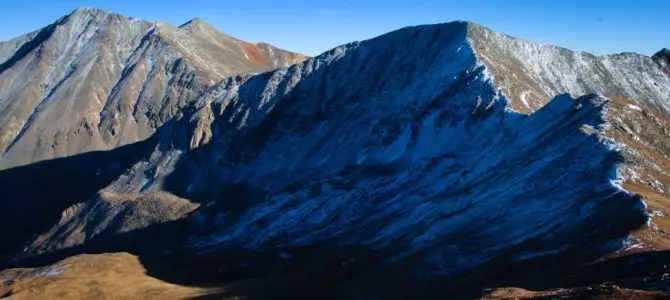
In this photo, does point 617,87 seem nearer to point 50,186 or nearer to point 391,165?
point 391,165

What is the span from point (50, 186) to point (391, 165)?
281 ft

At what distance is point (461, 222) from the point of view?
71125mm

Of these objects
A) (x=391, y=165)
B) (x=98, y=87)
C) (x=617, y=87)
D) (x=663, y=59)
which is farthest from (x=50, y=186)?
(x=663, y=59)

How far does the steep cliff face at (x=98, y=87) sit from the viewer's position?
16238cm

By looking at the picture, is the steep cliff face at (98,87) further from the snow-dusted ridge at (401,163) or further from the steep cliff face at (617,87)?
the steep cliff face at (617,87)

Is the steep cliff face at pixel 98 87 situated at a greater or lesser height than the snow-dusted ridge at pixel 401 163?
greater

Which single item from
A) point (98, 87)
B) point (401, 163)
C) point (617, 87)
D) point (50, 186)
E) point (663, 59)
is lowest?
point (401, 163)

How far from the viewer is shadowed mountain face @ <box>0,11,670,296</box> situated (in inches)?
2579

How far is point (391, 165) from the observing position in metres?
101

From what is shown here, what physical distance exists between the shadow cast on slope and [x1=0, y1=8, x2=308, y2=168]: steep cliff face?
18.5 feet

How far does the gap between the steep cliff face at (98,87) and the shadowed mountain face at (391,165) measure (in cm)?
170

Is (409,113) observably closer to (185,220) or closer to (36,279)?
(185,220)

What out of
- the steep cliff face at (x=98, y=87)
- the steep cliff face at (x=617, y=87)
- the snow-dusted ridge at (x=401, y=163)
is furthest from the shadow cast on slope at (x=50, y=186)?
the steep cliff face at (x=617, y=87)

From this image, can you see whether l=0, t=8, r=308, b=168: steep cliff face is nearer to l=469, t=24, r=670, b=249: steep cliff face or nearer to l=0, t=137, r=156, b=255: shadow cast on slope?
l=0, t=137, r=156, b=255: shadow cast on slope
